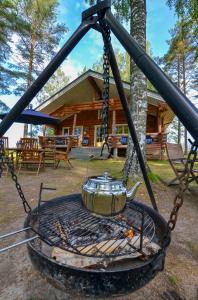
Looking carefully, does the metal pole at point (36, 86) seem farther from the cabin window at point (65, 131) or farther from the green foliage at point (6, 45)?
the cabin window at point (65, 131)

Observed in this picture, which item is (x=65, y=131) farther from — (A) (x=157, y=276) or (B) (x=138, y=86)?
(A) (x=157, y=276)

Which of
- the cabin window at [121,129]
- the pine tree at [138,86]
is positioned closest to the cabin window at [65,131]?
the cabin window at [121,129]

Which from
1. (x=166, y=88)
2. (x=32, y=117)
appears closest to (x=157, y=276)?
(x=166, y=88)

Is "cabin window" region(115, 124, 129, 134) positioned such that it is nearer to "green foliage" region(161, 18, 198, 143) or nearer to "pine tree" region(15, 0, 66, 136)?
"green foliage" region(161, 18, 198, 143)

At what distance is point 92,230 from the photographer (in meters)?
1.60

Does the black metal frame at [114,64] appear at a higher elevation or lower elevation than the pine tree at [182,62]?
lower

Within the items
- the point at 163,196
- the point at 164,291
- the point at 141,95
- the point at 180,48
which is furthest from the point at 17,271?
the point at 180,48

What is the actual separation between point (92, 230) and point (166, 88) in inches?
46.3

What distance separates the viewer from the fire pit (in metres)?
1.04

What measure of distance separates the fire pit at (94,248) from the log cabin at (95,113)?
9.02m

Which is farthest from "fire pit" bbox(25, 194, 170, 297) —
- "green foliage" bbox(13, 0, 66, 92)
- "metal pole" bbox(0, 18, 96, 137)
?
"green foliage" bbox(13, 0, 66, 92)

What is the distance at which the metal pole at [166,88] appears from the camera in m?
0.86

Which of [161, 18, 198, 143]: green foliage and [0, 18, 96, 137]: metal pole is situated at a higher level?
[161, 18, 198, 143]: green foliage

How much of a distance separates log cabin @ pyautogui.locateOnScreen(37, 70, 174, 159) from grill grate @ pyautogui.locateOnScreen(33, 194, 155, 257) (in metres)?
8.98
